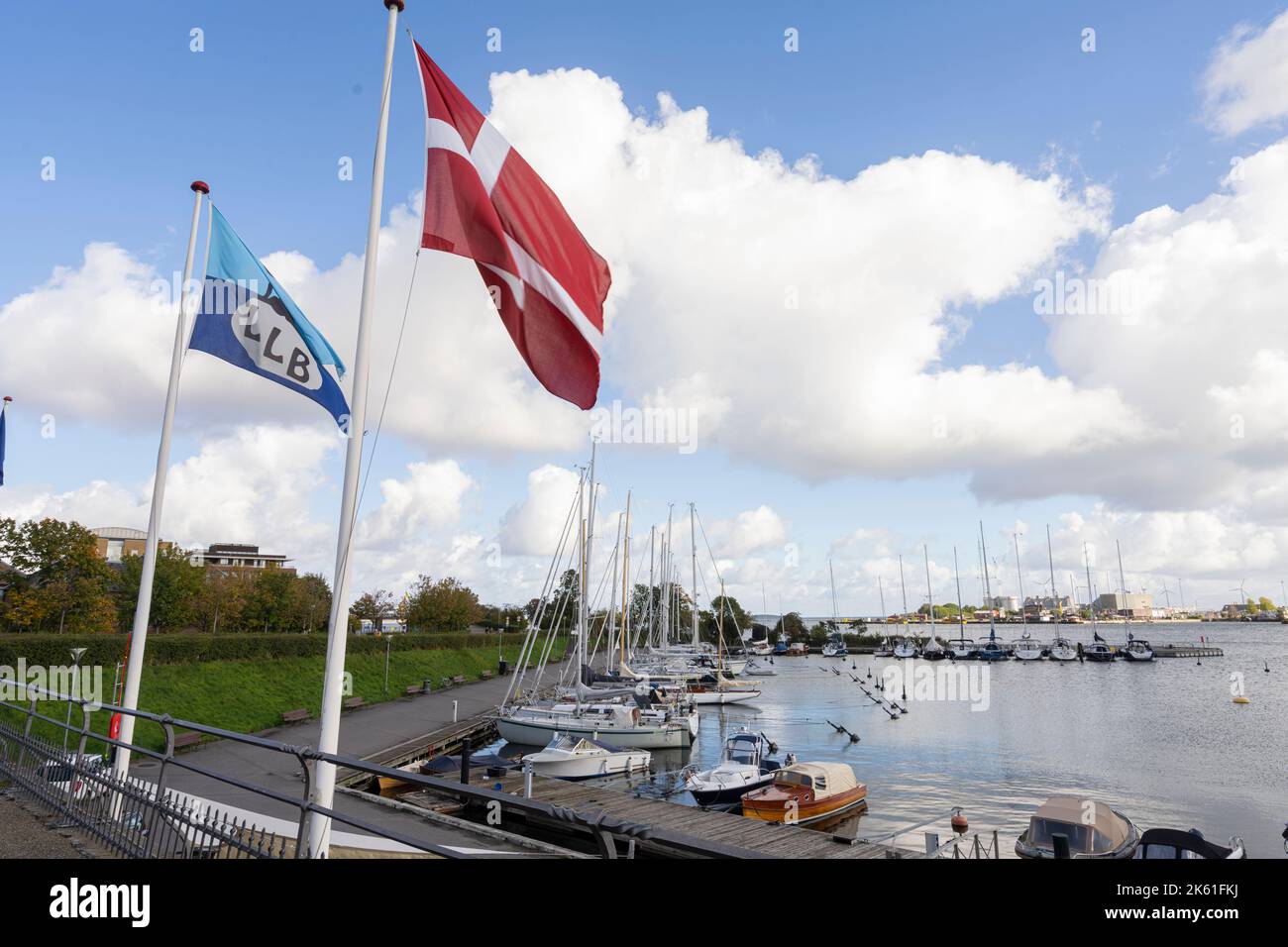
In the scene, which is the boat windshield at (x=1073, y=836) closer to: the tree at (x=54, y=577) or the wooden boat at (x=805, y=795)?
the wooden boat at (x=805, y=795)

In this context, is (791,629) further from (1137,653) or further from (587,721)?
(587,721)

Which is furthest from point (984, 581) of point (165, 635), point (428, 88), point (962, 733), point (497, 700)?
point (428, 88)

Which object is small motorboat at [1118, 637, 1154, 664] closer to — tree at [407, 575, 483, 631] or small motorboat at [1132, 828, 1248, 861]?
tree at [407, 575, 483, 631]

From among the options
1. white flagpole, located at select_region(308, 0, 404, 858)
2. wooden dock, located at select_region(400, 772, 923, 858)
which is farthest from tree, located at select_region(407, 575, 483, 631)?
white flagpole, located at select_region(308, 0, 404, 858)

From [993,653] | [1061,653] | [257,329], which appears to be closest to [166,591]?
[257,329]

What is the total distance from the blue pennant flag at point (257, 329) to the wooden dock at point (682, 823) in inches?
423

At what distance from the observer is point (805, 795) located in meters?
25.9

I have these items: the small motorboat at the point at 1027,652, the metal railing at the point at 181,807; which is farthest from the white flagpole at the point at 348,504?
the small motorboat at the point at 1027,652

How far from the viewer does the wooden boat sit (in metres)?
25.3

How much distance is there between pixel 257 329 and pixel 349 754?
76.9 feet

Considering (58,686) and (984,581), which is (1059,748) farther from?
(984,581)

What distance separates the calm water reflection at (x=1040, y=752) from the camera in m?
28.8

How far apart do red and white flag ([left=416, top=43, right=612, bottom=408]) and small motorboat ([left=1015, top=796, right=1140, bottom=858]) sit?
18023 millimetres
